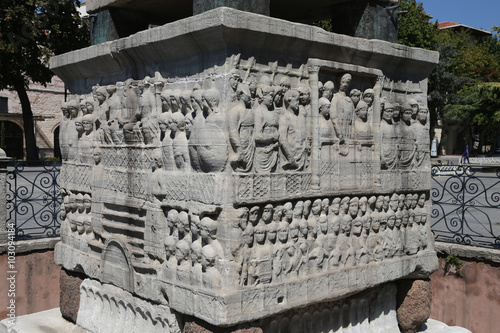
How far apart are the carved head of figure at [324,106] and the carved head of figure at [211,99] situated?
114 centimetres

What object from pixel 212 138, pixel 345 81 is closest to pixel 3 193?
pixel 212 138

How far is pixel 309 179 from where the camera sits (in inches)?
193

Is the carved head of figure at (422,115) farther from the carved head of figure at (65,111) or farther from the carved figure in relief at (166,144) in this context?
the carved head of figure at (65,111)

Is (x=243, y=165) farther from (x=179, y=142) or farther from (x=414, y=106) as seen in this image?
(x=414, y=106)

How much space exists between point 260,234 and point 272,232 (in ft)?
0.44

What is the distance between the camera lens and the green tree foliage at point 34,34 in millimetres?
16266

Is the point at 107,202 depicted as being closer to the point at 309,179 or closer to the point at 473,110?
the point at 309,179

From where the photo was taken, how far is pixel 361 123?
5.41 meters

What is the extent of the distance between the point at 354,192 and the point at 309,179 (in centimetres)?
63

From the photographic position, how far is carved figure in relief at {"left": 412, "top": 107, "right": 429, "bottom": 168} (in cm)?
590


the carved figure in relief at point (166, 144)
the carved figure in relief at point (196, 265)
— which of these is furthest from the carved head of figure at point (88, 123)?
the carved figure in relief at point (196, 265)

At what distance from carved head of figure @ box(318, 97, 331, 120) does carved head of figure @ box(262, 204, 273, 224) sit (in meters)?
1.07

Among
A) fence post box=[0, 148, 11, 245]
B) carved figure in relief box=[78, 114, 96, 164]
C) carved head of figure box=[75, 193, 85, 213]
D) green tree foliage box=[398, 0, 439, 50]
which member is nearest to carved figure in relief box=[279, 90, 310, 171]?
carved figure in relief box=[78, 114, 96, 164]

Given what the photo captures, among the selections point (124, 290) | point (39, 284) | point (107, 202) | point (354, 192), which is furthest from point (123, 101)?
point (39, 284)
